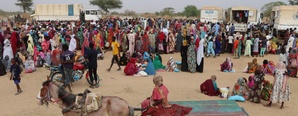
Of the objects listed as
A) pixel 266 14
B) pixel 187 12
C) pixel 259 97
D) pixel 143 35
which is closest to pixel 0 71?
pixel 143 35

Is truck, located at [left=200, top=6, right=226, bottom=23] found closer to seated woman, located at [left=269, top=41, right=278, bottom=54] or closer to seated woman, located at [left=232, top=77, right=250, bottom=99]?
seated woman, located at [left=269, top=41, right=278, bottom=54]

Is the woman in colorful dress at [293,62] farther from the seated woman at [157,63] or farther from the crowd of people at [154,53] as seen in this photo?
the seated woman at [157,63]

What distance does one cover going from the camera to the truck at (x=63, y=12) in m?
32.9

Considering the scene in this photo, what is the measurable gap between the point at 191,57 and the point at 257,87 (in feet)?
12.3

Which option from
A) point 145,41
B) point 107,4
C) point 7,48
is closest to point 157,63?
point 145,41

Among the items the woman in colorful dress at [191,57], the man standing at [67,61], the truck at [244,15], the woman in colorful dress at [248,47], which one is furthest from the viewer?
the truck at [244,15]

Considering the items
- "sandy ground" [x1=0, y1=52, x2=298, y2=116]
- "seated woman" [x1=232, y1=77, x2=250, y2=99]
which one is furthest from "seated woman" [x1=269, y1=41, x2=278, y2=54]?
"seated woman" [x1=232, y1=77, x2=250, y2=99]

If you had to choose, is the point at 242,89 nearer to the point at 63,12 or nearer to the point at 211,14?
the point at 211,14

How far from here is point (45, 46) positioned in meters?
13.0

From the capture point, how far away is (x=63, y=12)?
33.5m

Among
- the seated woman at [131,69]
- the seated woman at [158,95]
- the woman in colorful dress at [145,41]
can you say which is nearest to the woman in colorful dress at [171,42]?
the woman in colorful dress at [145,41]

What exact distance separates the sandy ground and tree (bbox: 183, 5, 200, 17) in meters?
48.4

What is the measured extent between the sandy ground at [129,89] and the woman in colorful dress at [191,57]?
301 millimetres

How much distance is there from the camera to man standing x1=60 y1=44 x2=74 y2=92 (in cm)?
797
